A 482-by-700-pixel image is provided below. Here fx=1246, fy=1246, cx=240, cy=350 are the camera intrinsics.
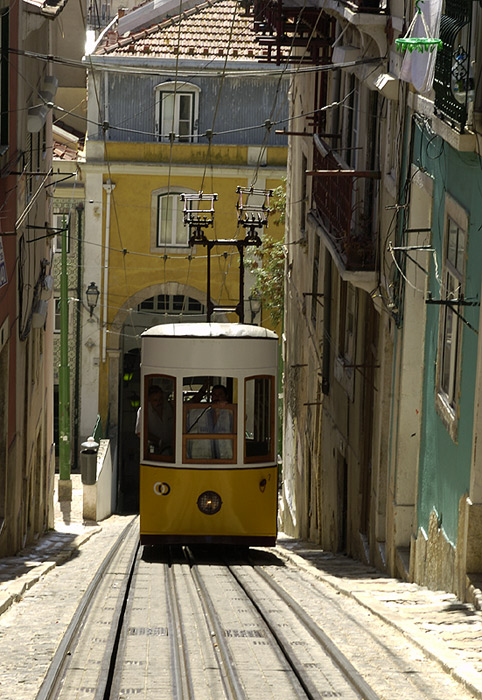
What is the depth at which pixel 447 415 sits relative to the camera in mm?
9586

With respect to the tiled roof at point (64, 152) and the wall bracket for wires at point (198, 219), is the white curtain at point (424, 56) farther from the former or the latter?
the tiled roof at point (64, 152)

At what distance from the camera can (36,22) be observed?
52.4ft

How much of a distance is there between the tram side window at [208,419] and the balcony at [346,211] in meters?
1.90

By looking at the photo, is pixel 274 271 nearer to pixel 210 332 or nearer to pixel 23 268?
pixel 23 268

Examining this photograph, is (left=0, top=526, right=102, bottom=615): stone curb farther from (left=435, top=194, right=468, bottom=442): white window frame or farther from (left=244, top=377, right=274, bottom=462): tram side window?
(left=435, top=194, right=468, bottom=442): white window frame

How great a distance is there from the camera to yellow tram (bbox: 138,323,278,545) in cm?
1308

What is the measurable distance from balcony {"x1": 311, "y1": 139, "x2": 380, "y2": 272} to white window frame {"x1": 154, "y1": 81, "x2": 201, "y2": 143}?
472 inches

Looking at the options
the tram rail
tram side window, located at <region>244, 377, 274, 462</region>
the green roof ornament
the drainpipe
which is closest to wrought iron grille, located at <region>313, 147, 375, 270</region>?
tram side window, located at <region>244, 377, 274, 462</region>

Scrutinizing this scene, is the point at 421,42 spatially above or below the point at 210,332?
above

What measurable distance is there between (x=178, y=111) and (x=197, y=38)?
1763mm

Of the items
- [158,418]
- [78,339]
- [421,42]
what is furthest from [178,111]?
[421,42]

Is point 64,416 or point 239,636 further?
point 64,416

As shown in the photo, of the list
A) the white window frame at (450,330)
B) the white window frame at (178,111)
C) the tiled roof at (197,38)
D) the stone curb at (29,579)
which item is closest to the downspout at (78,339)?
the white window frame at (178,111)

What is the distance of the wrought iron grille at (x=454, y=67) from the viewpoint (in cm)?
856
